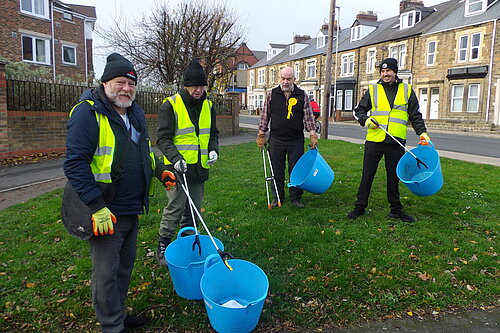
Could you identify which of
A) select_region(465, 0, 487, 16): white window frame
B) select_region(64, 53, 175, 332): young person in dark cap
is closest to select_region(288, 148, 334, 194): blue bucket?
select_region(64, 53, 175, 332): young person in dark cap

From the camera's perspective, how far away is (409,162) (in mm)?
5363

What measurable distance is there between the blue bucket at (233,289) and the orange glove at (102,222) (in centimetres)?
80

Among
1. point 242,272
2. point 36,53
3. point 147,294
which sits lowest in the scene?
point 147,294

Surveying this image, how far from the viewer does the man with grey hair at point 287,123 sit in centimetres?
578

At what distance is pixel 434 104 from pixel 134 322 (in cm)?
3082

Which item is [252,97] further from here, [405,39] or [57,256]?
[57,256]

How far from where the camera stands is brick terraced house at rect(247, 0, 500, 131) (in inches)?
991

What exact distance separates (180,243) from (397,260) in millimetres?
2395

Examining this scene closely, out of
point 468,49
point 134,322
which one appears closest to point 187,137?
point 134,322

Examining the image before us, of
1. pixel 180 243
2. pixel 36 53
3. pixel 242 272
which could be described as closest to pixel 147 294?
pixel 180 243

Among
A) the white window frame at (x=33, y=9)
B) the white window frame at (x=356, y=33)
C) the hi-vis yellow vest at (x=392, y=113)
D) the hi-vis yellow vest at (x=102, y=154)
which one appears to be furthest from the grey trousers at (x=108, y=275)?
the white window frame at (x=356, y=33)

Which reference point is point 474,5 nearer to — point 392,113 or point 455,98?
point 455,98

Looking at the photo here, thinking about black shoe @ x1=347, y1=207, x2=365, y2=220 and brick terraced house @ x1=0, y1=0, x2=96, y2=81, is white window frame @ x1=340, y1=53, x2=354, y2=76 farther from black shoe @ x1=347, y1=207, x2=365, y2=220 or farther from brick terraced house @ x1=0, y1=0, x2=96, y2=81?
black shoe @ x1=347, y1=207, x2=365, y2=220

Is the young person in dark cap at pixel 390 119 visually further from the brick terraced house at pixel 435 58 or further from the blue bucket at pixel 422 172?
the brick terraced house at pixel 435 58
